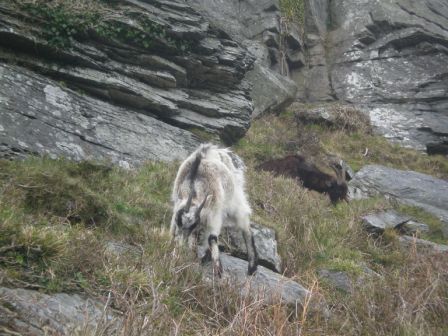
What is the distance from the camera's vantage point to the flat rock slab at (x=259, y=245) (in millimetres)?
7648

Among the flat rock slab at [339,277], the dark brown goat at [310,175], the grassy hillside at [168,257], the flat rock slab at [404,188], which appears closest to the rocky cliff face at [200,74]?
the grassy hillside at [168,257]

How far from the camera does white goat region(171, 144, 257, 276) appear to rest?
6.44 meters

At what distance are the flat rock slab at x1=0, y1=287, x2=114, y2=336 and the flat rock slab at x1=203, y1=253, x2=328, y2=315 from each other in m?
1.38

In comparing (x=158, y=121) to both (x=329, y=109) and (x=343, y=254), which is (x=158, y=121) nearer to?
(x=343, y=254)

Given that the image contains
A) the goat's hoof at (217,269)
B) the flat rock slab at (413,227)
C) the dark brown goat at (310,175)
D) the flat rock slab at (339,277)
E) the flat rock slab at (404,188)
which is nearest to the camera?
the goat's hoof at (217,269)

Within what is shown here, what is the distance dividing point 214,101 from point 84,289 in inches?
381

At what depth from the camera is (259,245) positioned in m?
7.91

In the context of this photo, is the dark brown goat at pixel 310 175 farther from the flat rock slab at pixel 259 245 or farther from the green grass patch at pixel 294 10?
the green grass patch at pixel 294 10

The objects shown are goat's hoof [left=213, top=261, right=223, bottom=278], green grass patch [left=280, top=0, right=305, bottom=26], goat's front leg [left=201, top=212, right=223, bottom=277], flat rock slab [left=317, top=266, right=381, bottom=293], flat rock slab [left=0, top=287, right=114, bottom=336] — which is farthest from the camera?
green grass patch [left=280, top=0, right=305, bottom=26]

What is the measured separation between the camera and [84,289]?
15.0 ft

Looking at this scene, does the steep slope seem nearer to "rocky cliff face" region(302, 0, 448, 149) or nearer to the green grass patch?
"rocky cliff face" region(302, 0, 448, 149)

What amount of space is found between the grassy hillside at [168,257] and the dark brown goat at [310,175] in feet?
2.25

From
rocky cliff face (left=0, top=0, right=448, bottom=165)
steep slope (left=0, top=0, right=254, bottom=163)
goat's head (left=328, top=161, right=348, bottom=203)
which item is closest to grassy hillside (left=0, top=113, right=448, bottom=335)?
goat's head (left=328, top=161, right=348, bottom=203)

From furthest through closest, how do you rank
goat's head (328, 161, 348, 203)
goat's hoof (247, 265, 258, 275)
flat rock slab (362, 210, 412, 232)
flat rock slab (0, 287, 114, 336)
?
goat's head (328, 161, 348, 203)
flat rock slab (362, 210, 412, 232)
goat's hoof (247, 265, 258, 275)
flat rock slab (0, 287, 114, 336)
